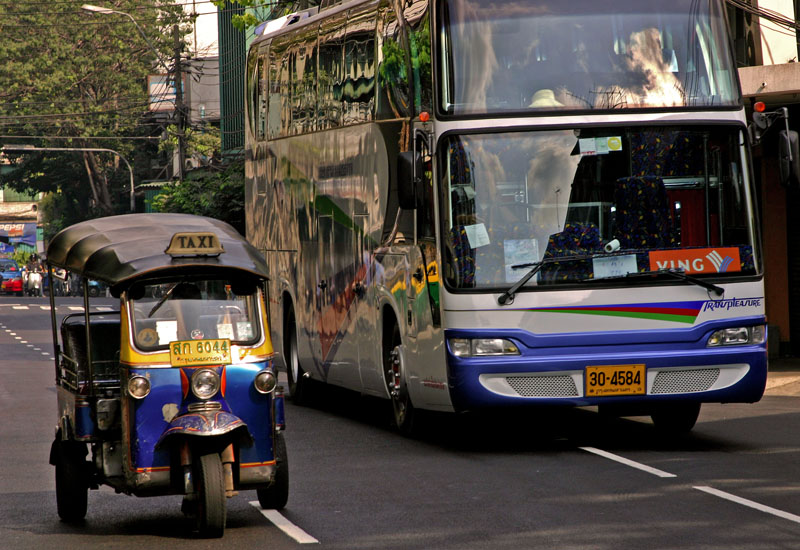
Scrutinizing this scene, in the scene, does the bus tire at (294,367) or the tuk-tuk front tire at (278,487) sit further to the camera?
the bus tire at (294,367)

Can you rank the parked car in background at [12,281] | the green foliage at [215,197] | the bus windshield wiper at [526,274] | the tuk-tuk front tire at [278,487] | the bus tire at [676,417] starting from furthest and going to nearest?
the parked car in background at [12,281] < the green foliage at [215,197] < the bus tire at [676,417] < the bus windshield wiper at [526,274] < the tuk-tuk front tire at [278,487]

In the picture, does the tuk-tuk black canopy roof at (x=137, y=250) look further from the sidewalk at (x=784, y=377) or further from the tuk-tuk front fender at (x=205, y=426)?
the sidewalk at (x=784, y=377)

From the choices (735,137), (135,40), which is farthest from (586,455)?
(135,40)

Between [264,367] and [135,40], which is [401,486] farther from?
[135,40]

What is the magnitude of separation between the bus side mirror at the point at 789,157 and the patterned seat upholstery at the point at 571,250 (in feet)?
5.33

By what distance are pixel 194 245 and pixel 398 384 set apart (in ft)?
16.8

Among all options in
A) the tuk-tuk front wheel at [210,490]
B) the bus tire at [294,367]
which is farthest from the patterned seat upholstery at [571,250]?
the bus tire at [294,367]

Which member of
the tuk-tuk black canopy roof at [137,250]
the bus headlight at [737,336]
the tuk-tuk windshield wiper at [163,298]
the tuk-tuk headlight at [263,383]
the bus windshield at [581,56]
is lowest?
the bus headlight at [737,336]

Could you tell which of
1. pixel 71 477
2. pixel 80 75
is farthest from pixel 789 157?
pixel 80 75

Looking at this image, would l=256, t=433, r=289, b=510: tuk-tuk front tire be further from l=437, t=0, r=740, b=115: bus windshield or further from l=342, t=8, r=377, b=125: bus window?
l=342, t=8, r=377, b=125: bus window

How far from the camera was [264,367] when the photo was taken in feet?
29.7

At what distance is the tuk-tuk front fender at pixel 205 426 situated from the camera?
333 inches

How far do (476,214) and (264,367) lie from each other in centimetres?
348

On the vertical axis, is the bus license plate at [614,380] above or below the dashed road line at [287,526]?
above
